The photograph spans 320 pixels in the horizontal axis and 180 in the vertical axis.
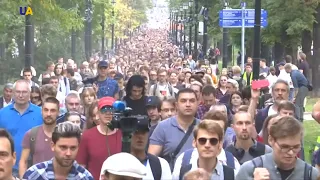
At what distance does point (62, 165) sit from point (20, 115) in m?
4.06

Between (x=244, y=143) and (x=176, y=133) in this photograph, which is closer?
(x=244, y=143)

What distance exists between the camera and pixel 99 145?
8.27 metres

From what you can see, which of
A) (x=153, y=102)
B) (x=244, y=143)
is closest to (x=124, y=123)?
(x=244, y=143)

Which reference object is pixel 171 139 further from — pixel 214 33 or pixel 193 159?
pixel 214 33

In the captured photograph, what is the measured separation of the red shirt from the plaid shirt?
1.47m

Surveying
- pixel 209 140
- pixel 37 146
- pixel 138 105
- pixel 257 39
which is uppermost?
pixel 257 39

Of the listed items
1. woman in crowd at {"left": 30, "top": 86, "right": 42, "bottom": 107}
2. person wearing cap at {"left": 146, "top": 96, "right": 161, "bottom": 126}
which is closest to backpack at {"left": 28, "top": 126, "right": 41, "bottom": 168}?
person wearing cap at {"left": 146, "top": 96, "right": 161, "bottom": 126}

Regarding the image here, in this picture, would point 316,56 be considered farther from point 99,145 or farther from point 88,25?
point 99,145

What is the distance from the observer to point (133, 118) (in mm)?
6496

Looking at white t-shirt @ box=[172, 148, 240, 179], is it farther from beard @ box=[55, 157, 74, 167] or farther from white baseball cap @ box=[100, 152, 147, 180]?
white baseball cap @ box=[100, 152, 147, 180]

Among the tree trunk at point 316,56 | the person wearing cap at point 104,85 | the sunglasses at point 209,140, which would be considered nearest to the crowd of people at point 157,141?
the sunglasses at point 209,140

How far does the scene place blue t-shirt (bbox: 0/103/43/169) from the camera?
1044 cm

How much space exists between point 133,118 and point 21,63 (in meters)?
28.5

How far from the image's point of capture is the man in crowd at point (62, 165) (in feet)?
21.8
